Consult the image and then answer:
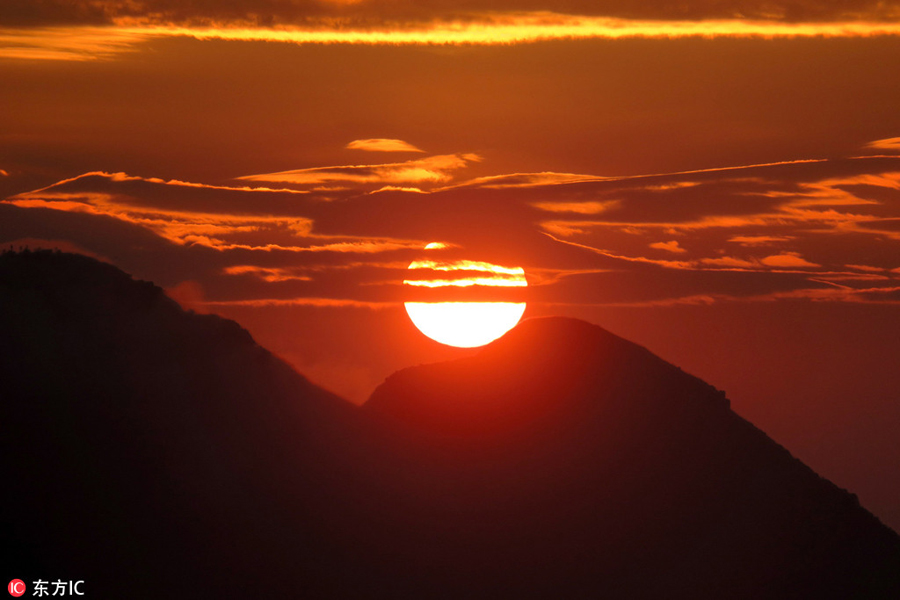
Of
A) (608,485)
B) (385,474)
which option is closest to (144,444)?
(385,474)

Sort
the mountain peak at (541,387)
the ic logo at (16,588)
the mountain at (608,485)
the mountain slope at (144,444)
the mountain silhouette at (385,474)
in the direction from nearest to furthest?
the ic logo at (16,588), the mountain slope at (144,444), the mountain silhouette at (385,474), the mountain at (608,485), the mountain peak at (541,387)

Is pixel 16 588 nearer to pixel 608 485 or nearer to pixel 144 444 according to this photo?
pixel 144 444

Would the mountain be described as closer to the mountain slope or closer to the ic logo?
the mountain slope

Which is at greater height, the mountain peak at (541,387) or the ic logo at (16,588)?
the mountain peak at (541,387)

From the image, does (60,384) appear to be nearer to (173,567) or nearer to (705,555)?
(173,567)

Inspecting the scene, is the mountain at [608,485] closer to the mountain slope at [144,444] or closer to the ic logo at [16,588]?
the mountain slope at [144,444]

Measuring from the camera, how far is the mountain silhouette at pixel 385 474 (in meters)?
62.9

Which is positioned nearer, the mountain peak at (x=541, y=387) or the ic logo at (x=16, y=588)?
the ic logo at (x=16, y=588)

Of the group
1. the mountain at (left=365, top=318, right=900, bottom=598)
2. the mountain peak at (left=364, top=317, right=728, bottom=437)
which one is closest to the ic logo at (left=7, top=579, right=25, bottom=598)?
the mountain at (left=365, top=318, right=900, bottom=598)

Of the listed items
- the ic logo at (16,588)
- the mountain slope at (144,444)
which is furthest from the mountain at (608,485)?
the ic logo at (16,588)

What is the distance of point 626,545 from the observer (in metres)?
85.5

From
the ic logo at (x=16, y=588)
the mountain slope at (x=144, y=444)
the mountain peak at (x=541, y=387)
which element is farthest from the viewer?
the mountain peak at (x=541, y=387)

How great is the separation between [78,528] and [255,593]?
41.5 ft

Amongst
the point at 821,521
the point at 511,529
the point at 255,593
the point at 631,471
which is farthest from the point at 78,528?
the point at 821,521
